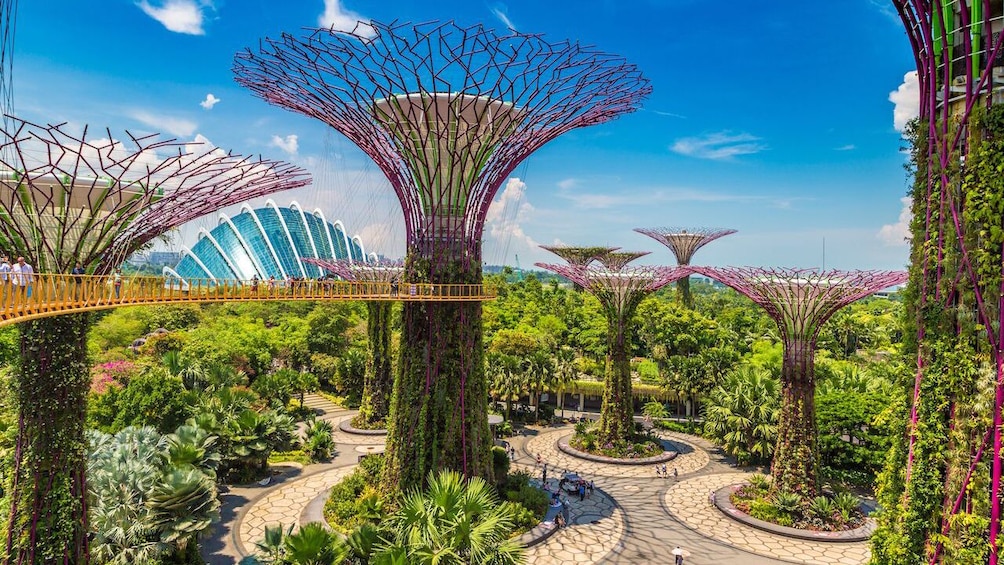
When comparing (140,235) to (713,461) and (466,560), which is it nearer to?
(466,560)

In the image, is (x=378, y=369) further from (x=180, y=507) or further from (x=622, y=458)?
(x=180, y=507)

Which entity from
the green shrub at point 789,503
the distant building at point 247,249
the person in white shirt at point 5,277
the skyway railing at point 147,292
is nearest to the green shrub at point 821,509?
the green shrub at point 789,503

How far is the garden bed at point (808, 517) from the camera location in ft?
58.1

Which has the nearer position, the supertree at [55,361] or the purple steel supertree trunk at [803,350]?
the supertree at [55,361]

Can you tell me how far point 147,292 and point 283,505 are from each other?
10778 millimetres

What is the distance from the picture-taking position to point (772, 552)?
54.9 ft

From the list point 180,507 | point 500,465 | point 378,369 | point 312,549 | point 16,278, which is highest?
point 16,278

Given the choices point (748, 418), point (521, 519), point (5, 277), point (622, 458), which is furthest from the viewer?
point (622, 458)

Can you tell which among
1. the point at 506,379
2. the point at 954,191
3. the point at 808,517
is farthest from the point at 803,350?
the point at 506,379

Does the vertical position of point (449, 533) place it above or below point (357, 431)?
above

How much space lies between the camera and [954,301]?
830 centimetres

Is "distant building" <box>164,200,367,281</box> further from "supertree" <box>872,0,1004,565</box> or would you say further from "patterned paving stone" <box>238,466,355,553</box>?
"supertree" <box>872,0,1004,565</box>

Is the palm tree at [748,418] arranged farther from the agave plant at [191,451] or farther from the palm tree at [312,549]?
the agave plant at [191,451]

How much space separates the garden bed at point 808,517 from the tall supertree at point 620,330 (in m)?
7.09
